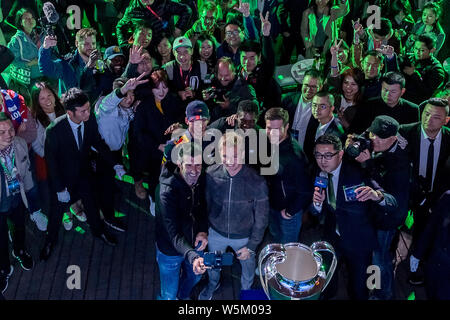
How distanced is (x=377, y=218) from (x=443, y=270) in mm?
596

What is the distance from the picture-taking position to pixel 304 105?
484 centimetres

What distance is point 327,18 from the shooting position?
23.2 feet

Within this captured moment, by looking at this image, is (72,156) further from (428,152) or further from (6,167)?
(428,152)

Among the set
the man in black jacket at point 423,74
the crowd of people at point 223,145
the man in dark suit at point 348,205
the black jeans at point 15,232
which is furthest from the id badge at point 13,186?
the man in black jacket at point 423,74

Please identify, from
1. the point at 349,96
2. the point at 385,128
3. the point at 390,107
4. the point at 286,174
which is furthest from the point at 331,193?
the point at 349,96

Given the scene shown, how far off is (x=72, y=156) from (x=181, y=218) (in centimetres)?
147

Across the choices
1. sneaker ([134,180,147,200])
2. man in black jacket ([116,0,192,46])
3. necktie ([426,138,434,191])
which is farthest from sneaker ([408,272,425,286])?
man in black jacket ([116,0,192,46])

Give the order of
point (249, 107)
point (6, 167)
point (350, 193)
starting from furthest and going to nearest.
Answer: point (249, 107) < point (6, 167) < point (350, 193)

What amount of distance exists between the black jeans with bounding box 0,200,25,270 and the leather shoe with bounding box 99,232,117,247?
2.53 ft

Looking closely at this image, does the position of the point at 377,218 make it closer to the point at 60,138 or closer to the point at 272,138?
the point at 272,138

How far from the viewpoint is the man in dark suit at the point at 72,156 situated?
4266 mm

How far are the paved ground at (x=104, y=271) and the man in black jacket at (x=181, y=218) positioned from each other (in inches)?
28.3

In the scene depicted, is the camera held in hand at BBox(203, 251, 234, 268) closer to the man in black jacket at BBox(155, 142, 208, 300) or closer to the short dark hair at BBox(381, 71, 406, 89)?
the man in black jacket at BBox(155, 142, 208, 300)

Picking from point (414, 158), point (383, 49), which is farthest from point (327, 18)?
point (414, 158)
